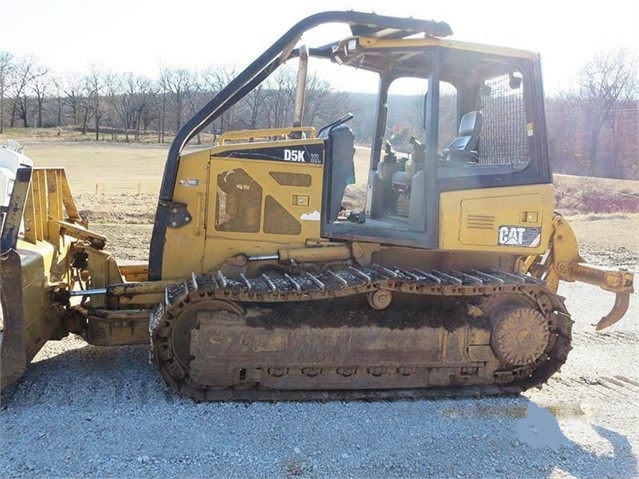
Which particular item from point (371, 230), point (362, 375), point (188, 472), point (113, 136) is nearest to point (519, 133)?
point (371, 230)

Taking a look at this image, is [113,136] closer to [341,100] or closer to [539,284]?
[341,100]

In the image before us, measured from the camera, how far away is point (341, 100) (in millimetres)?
35594

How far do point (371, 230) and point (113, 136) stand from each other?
70.5 meters

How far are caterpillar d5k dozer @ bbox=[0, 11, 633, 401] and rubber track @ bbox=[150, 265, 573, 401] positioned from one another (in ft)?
0.06

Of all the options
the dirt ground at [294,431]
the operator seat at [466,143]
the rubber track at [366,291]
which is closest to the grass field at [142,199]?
the operator seat at [466,143]

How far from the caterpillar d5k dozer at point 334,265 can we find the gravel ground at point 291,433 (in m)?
0.27

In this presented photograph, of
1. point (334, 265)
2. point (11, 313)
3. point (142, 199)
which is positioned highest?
point (334, 265)

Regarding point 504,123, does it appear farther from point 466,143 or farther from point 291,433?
point 291,433

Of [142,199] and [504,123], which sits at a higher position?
[504,123]

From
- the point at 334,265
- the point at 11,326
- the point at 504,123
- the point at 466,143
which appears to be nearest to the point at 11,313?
the point at 11,326

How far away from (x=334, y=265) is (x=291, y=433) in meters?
1.58

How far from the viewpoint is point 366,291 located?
15.4ft

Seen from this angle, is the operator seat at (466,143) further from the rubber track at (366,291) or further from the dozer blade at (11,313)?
the dozer blade at (11,313)

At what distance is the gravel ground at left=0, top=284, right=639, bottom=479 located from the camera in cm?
368
